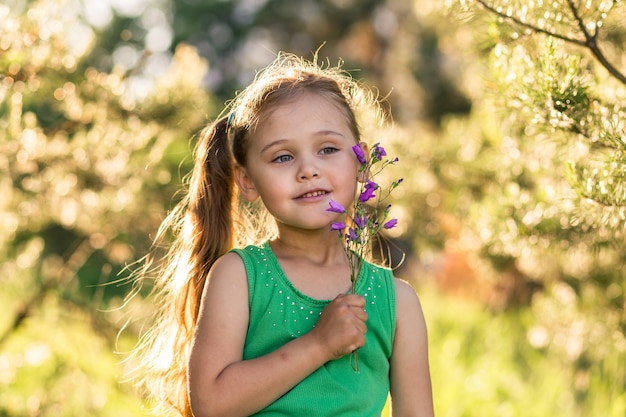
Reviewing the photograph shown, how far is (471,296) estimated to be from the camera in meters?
8.03

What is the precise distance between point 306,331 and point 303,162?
39 centimetres

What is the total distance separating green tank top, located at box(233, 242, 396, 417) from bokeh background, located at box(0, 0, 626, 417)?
20.5 inches

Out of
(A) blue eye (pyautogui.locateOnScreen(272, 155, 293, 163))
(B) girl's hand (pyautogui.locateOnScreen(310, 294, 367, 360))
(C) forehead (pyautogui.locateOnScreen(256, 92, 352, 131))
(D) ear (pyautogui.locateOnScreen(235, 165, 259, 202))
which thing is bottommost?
(B) girl's hand (pyautogui.locateOnScreen(310, 294, 367, 360))

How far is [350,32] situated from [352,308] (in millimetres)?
9461

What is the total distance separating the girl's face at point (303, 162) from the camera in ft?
6.72

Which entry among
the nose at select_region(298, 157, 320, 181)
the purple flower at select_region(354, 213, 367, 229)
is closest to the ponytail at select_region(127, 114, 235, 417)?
the nose at select_region(298, 157, 320, 181)

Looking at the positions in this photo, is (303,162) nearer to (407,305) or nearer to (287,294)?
(287,294)

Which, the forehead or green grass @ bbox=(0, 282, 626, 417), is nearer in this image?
the forehead

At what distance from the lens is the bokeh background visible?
83.1 inches

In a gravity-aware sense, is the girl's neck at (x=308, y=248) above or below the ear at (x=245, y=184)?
below

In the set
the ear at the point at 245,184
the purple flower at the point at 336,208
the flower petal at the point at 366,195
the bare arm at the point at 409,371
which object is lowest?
the bare arm at the point at 409,371

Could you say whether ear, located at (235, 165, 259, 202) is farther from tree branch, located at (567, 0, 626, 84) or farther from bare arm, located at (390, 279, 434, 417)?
tree branch, located at (567, 0, 626, 84)

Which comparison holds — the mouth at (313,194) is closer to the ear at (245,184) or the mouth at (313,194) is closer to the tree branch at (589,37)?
the ear at (245,184)

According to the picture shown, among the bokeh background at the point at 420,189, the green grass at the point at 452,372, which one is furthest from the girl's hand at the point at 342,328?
the green grass at the point at 452,372
